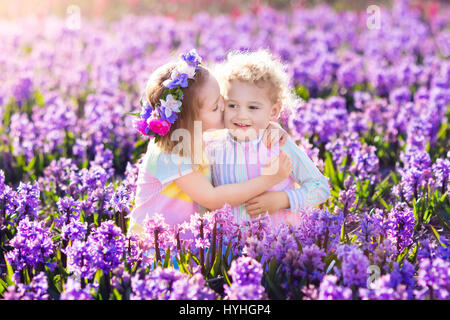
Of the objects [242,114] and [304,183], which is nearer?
[242,114]

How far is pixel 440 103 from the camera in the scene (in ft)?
20.8

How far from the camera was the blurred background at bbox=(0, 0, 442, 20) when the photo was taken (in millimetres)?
16141

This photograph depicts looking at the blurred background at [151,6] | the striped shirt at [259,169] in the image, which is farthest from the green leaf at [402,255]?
the blurred background at [151,6]

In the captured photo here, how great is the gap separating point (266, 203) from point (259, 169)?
0.84 feet

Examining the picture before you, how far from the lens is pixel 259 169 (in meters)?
3.92

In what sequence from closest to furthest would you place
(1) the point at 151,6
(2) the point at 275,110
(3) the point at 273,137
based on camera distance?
(3) the point at 273,137
(2) the point at 275,110
(1) the point at 151,6

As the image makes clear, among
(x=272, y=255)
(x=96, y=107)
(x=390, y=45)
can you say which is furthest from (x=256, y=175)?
(x=390, y=45)

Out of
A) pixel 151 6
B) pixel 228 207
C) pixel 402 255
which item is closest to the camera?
pixel 228 207

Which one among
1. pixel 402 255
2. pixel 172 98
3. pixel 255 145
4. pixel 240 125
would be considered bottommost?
pixel 402 255

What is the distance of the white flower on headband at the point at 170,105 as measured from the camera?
3.55 m

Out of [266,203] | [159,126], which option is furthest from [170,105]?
[266,203]

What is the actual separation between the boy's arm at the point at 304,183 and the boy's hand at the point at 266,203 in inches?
2.6

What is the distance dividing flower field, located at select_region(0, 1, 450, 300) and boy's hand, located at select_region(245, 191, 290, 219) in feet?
1.12

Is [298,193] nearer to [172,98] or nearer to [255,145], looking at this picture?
[255,145]
